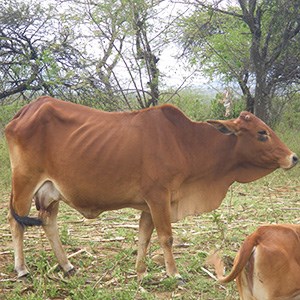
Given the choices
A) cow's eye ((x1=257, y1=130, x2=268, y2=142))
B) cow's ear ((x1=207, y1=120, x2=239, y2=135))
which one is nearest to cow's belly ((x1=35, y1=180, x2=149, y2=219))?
cow's ear ((x1=207, y1=120, x2=239, y2=135))

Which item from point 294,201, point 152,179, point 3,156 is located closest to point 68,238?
point 152,179

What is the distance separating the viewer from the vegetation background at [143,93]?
4.79 meters

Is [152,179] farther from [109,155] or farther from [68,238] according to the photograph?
[68,238]

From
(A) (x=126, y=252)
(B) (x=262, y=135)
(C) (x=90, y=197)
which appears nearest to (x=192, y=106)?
(A) (x=126, y=252)

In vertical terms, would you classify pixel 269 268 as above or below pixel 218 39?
below

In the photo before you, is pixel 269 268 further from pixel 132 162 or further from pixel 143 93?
pixel 143 93

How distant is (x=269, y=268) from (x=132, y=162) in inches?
65.5

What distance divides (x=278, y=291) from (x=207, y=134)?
1.88 metres

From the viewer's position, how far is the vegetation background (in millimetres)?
4785

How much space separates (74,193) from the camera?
4824 millimetres

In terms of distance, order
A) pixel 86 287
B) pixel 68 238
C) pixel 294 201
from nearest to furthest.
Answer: pixel 86 287
pixel 68 238
pixel 294 201

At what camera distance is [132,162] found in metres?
4.74

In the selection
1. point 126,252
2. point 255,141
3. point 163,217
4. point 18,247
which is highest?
point 255,141

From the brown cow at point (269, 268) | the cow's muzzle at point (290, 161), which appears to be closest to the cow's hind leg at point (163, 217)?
the cow's muzzle at point (290, 161)
